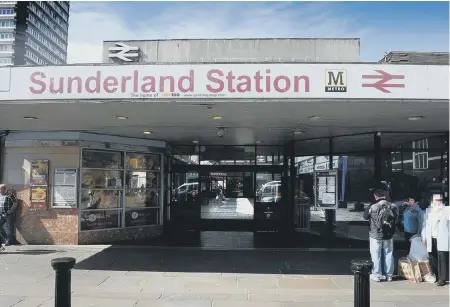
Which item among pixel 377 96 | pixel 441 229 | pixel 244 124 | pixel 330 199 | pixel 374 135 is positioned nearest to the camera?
pixel 377 96

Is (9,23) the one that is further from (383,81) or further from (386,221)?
(386,221)

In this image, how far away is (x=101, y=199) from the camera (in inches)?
444

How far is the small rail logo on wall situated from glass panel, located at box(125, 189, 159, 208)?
24.0 ft

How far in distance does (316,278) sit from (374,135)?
14.1ft

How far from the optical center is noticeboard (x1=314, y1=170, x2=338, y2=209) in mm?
10875

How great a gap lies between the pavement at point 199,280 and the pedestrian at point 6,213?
2.41 feet

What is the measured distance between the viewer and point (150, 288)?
6723 millimetres

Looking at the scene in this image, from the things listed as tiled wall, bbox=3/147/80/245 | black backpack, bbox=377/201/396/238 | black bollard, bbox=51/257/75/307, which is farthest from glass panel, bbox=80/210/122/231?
black backpack, bbox=377/201/396/238

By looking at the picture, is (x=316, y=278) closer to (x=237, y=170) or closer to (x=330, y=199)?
(x=330, y=199)

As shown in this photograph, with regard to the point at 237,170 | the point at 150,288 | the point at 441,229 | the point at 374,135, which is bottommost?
the point at 150,288

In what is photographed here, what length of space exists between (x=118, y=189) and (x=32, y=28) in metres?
44.3

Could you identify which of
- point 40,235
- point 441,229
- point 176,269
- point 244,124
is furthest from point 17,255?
point 441,229

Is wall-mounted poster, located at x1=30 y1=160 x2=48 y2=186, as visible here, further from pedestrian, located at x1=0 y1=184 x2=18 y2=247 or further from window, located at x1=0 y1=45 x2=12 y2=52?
window, located at x1=0 y1=45 x2=12 y2=52

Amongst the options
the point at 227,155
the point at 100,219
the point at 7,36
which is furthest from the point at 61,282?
the point at 7,36
